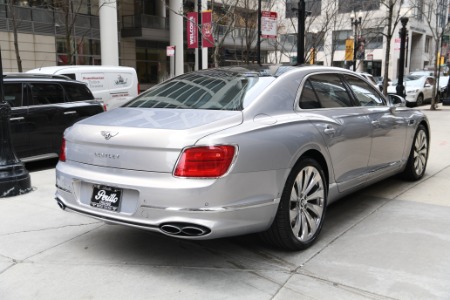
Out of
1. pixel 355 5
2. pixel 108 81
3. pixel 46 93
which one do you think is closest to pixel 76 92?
pixel 46 93

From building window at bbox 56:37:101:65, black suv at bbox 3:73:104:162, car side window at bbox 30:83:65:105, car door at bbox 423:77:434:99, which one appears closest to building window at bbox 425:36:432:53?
car door at bbox 423:77:434:99

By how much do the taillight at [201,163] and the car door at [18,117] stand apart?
5046 millimetres

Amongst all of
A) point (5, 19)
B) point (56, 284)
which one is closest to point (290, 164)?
point (56, 284)

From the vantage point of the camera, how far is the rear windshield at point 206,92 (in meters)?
3.90

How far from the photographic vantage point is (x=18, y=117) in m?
7.38

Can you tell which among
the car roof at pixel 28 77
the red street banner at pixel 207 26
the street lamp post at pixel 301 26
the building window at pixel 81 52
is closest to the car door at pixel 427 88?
the street lamp post at pixel 301 26

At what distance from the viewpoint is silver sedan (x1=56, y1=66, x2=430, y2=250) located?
3.26m

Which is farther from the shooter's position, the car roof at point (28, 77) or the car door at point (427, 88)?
the car door at point (427, 88)

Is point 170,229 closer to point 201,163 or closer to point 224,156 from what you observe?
point 201,163

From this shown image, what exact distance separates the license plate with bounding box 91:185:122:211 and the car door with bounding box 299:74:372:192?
5.92 feet

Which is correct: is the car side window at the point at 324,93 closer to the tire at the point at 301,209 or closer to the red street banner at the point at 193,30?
the tire at the point at 301,209

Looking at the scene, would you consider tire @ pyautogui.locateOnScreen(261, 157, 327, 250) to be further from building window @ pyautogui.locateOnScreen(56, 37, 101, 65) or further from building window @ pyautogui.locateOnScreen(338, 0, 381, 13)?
building window @ pyautogui.locateOnScreen(338, 0, 381, 13)

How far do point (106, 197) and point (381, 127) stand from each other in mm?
Answer: 3220

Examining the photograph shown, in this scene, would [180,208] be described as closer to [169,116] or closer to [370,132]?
[169,116]
